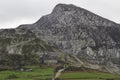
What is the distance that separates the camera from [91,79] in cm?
16200

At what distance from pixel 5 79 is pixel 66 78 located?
31.4 metres

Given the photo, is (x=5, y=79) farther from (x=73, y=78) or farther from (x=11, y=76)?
(x=73, y=78)

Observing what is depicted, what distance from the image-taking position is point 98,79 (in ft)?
533

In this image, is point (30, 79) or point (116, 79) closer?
point (30, 79)

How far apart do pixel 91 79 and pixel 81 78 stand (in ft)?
27.0

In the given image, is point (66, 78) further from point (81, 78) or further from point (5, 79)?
point (5, 79)

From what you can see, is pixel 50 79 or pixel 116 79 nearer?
pixel 50 79

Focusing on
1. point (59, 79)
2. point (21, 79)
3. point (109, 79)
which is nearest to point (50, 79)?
point (59, 79)

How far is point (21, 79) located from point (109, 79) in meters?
48.4

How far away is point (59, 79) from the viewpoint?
526 feet

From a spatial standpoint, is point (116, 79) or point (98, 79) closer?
point (98, 79)

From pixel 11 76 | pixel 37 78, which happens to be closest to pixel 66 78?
pixel 37 78

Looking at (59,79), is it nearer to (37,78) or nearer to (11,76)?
(37,78)

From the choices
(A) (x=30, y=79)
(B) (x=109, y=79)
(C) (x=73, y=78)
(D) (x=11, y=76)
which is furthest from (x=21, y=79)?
(B) (x=109, y=79)
